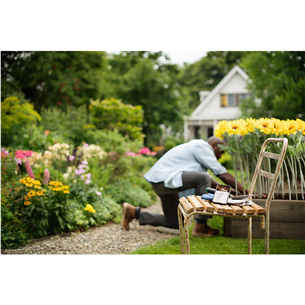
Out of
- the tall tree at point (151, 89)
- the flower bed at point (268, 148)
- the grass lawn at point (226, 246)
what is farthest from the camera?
the tall tree at point (151, 89)

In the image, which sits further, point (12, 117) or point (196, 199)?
point (12, 117)

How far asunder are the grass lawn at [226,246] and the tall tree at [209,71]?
328 cm

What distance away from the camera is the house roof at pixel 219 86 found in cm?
584

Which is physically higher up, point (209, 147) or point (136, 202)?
point (209, 147)

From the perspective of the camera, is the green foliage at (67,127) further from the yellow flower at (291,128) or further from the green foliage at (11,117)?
the yellow flower at (291,128)

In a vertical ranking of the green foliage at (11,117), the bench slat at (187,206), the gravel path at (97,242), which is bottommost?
the gravel path at (97,242)

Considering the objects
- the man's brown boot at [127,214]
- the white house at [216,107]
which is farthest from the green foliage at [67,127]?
the man's brown boot at [127,214]

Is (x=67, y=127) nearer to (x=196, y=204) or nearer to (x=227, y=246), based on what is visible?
(x=227, y=246)

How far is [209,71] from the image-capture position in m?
5.91

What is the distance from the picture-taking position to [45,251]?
3.10m

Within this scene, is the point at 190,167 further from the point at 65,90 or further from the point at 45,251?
the point at 65,90

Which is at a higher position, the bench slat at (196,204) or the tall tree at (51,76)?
the tall tree at (51,76)

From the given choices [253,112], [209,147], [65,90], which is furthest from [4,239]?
[65,90]

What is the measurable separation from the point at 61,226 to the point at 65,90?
23.0 ft
